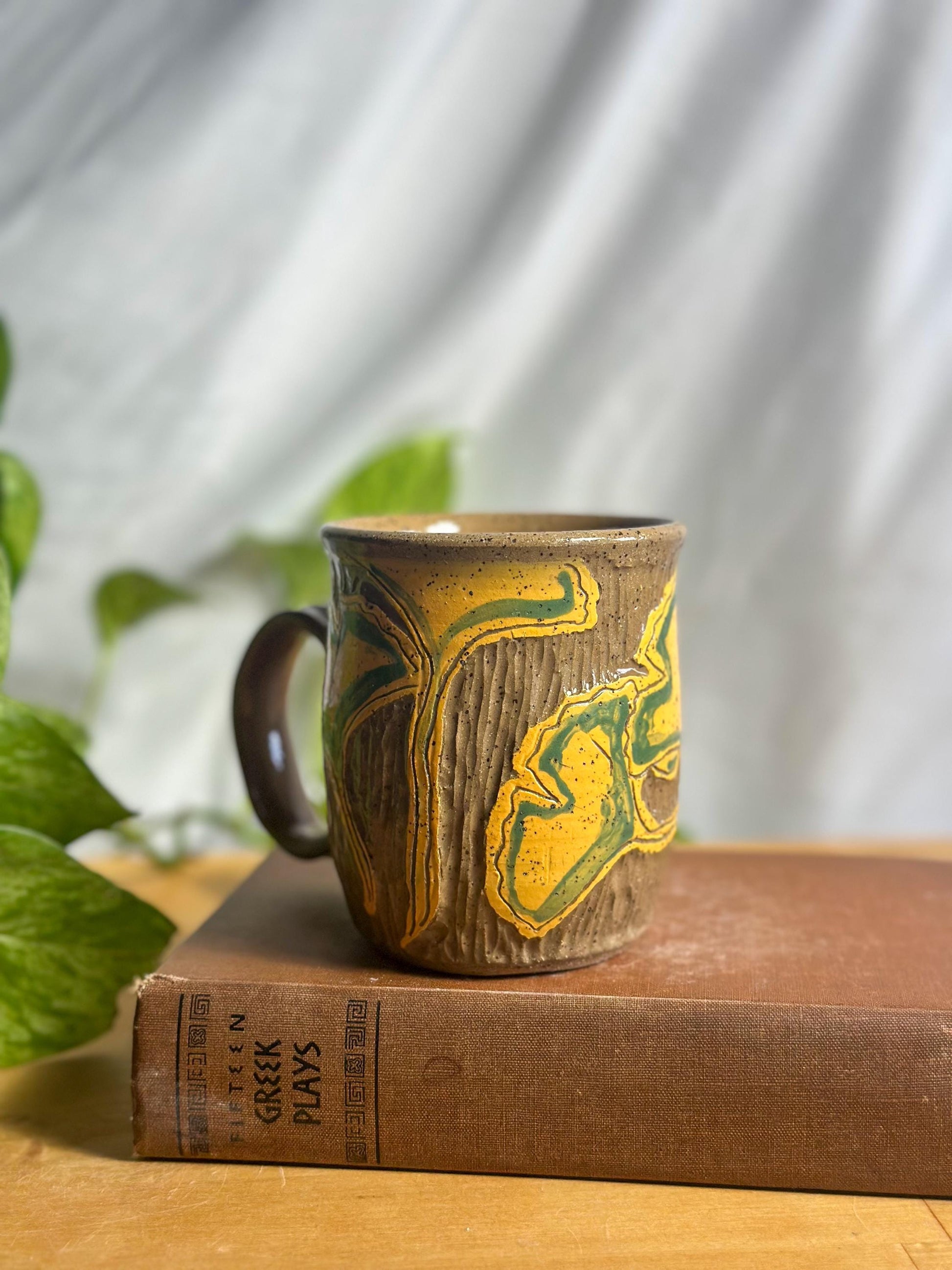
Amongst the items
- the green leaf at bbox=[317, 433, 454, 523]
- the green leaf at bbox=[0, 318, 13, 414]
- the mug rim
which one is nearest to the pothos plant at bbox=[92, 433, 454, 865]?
the green leaf at bbox=[317, 433, 454, 523]

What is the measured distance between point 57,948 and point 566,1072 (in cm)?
25

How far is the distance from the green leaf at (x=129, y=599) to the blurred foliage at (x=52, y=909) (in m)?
0.29

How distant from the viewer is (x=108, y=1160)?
0.52m

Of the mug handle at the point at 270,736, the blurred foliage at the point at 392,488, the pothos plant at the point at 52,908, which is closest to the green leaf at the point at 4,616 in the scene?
the pothos plant at the point at 52,908

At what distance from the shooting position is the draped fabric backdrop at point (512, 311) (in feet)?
2.93

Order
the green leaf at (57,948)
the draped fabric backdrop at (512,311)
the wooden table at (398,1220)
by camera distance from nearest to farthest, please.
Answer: the wooden table at (398,1220) < the green leaf at (57,948) < the draped fabric backdrop at (512,311)

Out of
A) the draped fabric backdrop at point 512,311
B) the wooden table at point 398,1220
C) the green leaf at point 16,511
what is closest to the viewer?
the wooden table at point 398,1220

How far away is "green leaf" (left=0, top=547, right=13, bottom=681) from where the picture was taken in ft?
1.90

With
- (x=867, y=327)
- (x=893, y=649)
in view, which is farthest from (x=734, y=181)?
(x=893, y=649)

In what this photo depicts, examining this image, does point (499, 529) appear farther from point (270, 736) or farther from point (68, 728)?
point (68, 728)

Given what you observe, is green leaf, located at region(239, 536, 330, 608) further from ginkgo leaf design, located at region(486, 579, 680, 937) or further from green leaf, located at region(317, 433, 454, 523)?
ginkgo leaf design, located at region(486, 579, 680, 937)

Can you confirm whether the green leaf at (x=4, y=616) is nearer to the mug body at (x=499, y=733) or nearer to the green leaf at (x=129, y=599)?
the mug body at (x=499, y=733)

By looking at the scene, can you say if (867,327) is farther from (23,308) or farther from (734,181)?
(23,308)

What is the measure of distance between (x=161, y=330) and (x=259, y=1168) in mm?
624
